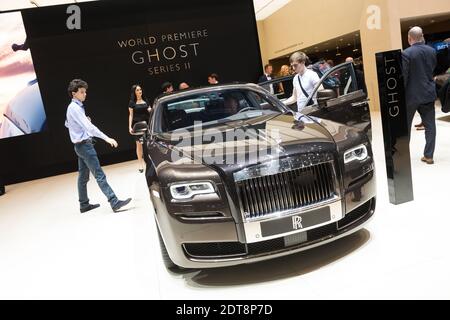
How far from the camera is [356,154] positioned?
2812 mm

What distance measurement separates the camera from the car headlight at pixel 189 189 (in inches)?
98.2

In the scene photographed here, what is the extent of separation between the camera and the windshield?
3.76 metres

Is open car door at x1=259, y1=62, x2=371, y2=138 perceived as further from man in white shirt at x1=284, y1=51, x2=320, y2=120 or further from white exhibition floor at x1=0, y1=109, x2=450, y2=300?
white exhibition floor at x1=0, y1=109, x2=450, y2=300

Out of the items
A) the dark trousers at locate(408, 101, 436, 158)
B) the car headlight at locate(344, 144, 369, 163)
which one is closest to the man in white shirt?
the dark trousers at locate(408, 101, 436, 158)

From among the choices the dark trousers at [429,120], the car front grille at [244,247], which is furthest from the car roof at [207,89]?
the dark trousers at [429,120]

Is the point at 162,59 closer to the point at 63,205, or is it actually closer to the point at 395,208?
the point at 63,205

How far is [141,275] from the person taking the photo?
3.11 meters

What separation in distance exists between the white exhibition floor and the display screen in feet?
16.8

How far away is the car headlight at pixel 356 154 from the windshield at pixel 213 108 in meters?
1.06

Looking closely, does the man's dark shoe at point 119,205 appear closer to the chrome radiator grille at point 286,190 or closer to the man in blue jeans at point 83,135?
the man in blue jeans at point 83,135

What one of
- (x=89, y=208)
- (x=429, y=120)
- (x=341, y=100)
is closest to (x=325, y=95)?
(x=341, y=100)

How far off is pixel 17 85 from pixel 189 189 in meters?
8.36

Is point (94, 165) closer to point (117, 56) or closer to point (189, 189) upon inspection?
point (189, 189)
